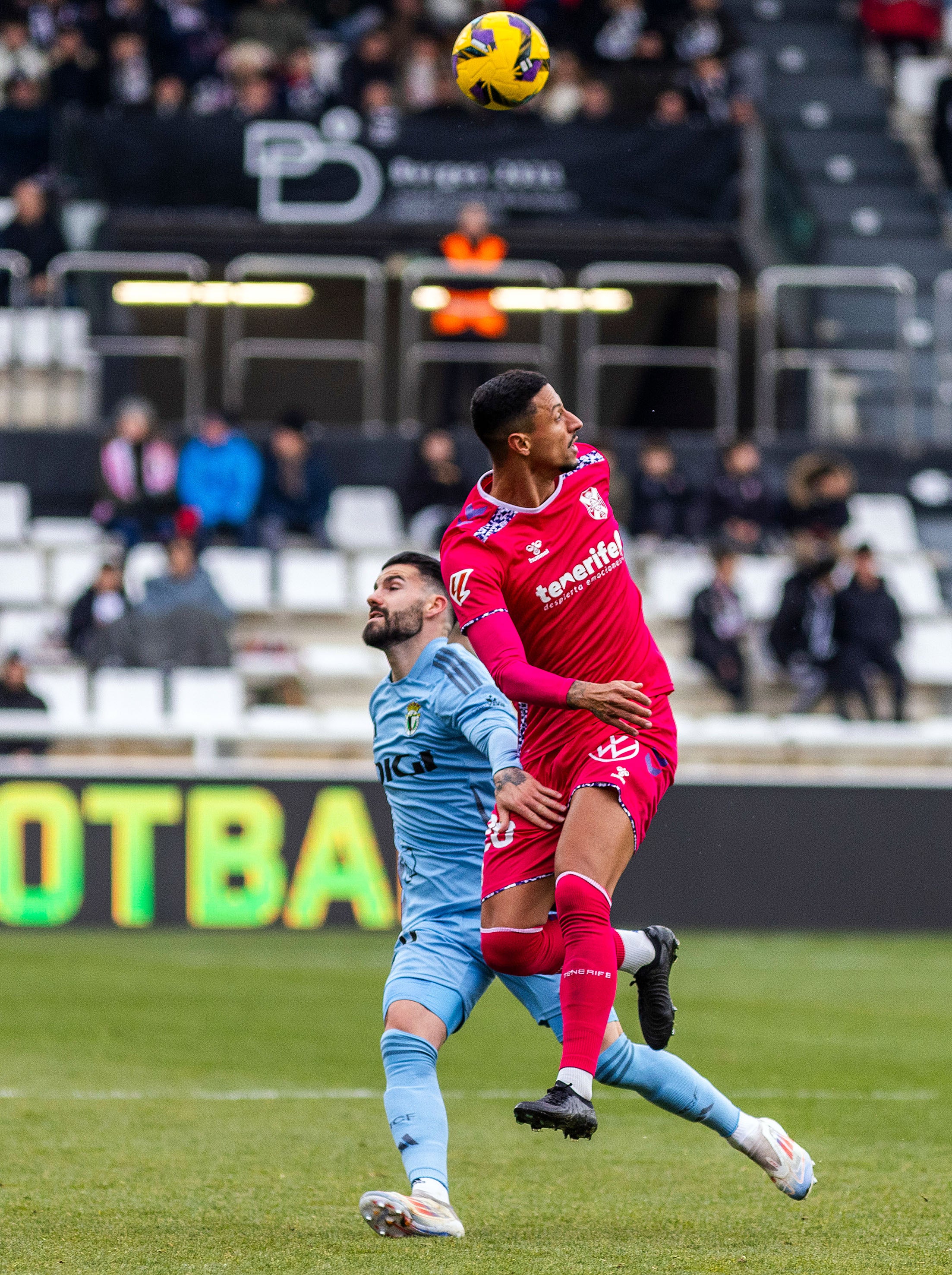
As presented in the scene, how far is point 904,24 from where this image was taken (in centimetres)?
2352

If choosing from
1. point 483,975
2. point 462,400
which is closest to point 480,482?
point 483,975

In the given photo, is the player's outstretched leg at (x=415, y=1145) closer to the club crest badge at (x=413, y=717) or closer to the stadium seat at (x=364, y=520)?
the club crest badge at (x=413, y=717)

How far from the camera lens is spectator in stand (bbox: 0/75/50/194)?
1977 cm

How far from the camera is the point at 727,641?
16.4m

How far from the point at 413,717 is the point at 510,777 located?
0.60 m

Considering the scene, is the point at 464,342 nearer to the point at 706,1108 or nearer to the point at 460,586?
the point at 460,586

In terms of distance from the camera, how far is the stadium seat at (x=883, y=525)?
60.2 feet

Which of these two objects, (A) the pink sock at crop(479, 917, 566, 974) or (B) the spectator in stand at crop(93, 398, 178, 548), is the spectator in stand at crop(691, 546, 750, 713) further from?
(A) the pink sock at crop(479, 917, 566, 974)

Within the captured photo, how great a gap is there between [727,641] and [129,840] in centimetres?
519

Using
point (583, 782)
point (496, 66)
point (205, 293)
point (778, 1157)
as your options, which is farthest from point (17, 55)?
point (778, 1157)

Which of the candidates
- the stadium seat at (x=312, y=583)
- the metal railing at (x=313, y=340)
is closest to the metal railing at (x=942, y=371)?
the metal railing at (x=313, y=340)

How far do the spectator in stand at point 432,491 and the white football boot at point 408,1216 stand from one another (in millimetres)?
12078

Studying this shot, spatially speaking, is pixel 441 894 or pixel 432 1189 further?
pixel 441 894

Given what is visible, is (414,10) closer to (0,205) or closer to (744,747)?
(0,205)
